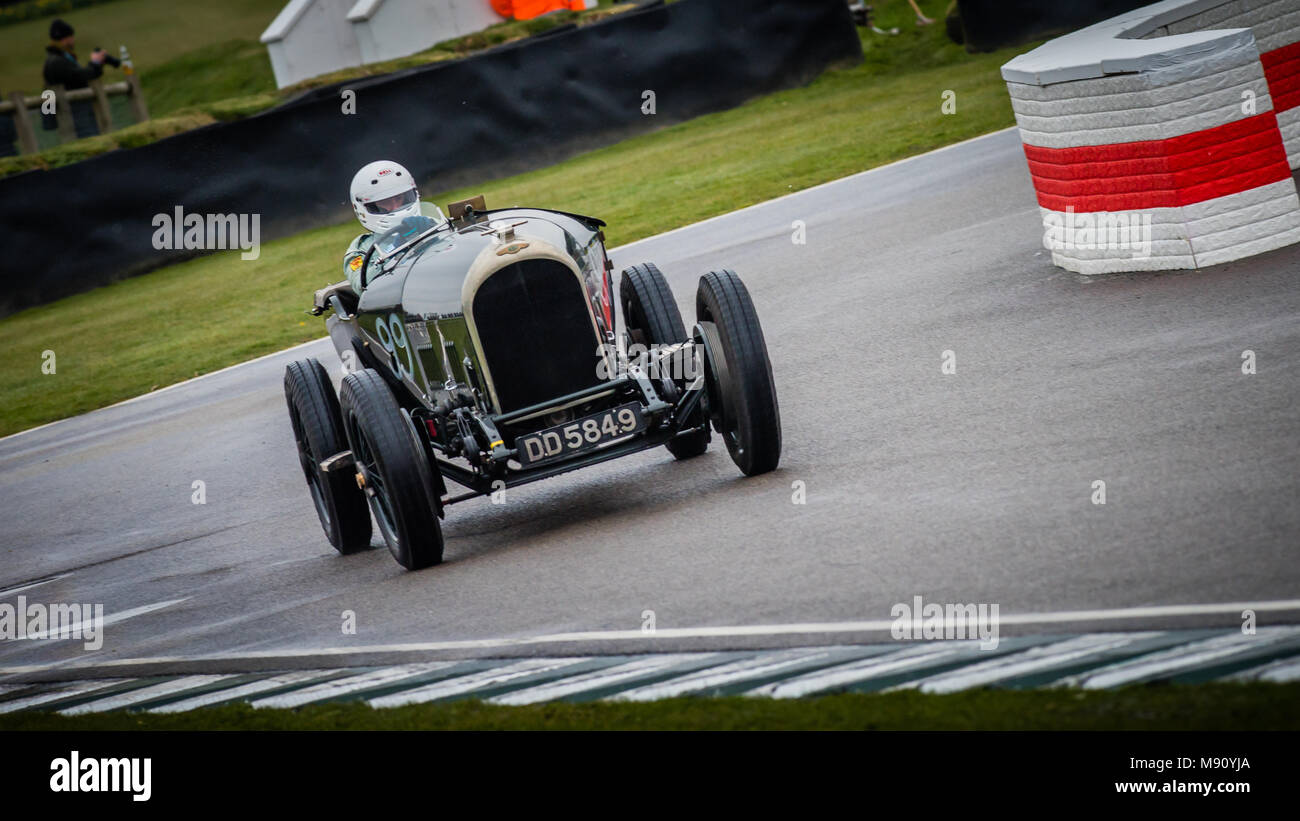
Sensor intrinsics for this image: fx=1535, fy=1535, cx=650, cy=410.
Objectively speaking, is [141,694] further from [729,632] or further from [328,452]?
[729,632]

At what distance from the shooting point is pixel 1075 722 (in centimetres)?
427

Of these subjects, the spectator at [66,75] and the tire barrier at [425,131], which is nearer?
the tire barrier at [425,131]

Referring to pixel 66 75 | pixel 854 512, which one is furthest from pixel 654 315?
pixel 66 75

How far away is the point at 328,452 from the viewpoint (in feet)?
28.1

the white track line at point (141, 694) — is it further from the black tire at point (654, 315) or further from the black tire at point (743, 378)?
the black tire at point (654, 315)

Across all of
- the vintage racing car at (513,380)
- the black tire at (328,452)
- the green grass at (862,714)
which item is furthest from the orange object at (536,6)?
the green grass at (862,714)

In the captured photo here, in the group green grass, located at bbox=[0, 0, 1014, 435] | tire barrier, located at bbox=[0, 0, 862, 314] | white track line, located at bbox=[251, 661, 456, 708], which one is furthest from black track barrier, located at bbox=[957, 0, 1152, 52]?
white track line, located at bbox=[251, 661, 456, 708]

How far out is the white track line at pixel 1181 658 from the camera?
4.52 m

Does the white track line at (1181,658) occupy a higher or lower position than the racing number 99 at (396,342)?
lower

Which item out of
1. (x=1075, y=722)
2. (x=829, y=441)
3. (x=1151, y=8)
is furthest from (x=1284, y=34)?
(x=1075, y=722)

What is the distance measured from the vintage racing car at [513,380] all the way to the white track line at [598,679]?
1903mm

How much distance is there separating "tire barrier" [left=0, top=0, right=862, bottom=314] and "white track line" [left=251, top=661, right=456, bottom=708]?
1618cm
